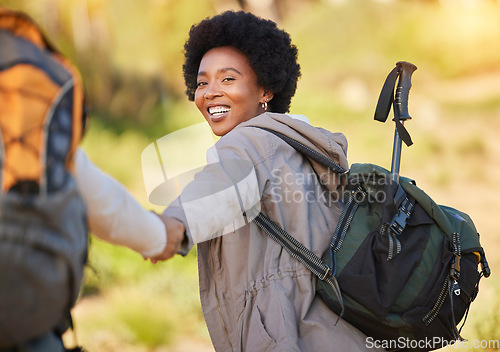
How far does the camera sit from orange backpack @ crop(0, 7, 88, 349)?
3.77 feet

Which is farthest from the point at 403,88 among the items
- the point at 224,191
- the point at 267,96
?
the point at 224,191

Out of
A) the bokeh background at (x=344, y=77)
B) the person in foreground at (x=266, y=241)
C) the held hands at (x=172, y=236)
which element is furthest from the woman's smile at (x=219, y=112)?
the bokeh background at (x=344, y=77)

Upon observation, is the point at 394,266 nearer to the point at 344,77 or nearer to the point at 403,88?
the point at 403,88

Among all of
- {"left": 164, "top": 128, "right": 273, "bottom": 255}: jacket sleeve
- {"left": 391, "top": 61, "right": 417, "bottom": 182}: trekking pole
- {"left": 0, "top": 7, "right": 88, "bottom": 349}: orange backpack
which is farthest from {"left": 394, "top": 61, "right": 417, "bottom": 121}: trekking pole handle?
{"left": 0, "top": 7, "right": 88, "bottom": 349}: orange backpack

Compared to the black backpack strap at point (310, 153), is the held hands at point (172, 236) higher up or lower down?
lower down

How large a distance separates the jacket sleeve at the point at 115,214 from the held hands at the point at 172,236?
4 cm

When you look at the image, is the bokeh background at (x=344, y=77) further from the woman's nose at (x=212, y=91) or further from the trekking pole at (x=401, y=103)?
the trekking pole at (x=401, y=103)

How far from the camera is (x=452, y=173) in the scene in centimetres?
832

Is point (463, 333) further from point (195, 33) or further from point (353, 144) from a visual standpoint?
point (353, 144)

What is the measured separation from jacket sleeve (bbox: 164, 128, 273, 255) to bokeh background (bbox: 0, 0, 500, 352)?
442 cm

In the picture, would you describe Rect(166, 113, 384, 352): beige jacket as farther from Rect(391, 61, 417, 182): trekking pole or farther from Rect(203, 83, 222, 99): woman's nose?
Rect(203, 83, 222, 99): woman's nose

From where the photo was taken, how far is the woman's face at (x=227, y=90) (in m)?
2.70

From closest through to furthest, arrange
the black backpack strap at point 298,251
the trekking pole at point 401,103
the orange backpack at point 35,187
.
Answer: the orange backpack at point 35,187
the black backpack strap at point 298,251
the trekking pole at point 401,103

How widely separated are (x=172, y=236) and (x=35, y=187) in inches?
23.6
